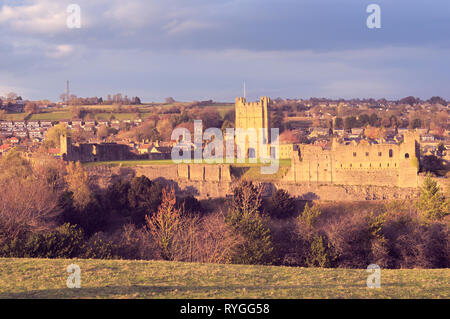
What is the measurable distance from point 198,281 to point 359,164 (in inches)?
972

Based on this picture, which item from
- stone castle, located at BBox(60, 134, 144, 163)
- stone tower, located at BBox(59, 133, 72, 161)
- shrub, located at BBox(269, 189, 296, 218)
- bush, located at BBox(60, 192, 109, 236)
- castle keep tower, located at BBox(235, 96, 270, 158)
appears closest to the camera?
bush, located at BBox(60, 192, 109, 236)

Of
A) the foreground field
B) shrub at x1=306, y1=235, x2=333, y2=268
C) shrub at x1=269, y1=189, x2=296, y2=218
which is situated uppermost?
the foreground field

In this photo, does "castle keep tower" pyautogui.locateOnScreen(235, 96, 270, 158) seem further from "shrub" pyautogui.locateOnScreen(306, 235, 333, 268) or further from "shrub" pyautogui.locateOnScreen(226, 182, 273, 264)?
"shrub" pyautogui.locateOnScreen(306, 235, 333, 268)

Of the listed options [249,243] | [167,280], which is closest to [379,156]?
[249,243]

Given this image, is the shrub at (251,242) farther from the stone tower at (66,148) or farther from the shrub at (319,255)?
the stone tower at (66,148)

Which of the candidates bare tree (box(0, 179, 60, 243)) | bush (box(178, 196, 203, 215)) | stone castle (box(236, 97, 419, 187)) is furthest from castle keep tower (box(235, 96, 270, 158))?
bare tree (box(0, 179, 60, 243))

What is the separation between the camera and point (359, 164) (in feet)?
102

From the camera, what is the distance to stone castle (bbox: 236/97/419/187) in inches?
1153

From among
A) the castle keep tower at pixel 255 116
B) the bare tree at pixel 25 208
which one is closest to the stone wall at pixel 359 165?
the bare tree at pixel 25 208

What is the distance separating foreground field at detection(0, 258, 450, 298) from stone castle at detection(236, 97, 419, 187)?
65.9ft

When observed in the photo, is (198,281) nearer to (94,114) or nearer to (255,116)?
(255,116)
